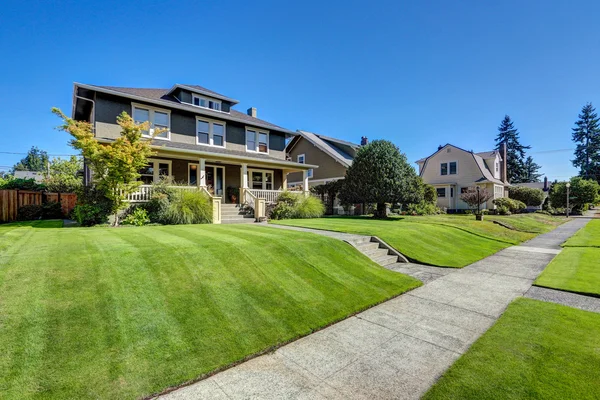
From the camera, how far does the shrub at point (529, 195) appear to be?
33188 mm

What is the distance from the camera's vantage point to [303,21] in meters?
13.5

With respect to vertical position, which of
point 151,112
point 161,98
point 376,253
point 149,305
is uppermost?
point 161,98

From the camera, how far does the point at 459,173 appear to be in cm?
3086

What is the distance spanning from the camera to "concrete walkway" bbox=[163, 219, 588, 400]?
260 cm

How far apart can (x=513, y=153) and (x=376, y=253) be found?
67.7 meters

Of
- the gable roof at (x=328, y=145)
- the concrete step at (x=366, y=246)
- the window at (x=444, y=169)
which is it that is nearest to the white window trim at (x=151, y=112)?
the concrete step at (x=366, y=246)

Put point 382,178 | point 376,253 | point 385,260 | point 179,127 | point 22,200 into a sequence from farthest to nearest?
point 382,178 < point 179,127 < point 22,200 < point 376,253 < point 385,260

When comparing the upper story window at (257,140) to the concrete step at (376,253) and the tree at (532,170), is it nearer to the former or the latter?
the concrete step at (376,253)

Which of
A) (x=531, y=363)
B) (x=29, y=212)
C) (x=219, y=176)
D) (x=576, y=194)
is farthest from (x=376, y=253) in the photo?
(x=576, y=194)

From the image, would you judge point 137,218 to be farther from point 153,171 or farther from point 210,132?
point 210,132

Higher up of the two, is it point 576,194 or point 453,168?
point 453,168

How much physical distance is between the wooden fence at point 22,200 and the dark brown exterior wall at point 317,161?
1889cm

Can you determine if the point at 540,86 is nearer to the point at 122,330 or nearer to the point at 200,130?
the point at 200,130

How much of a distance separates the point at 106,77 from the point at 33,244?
564 inches
